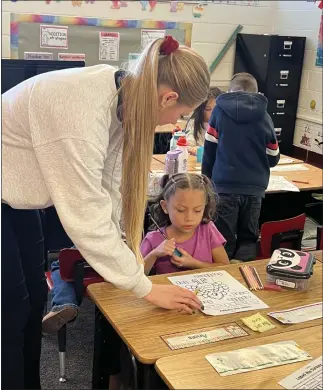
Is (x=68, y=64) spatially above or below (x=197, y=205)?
above

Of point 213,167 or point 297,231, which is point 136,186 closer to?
point 297,231

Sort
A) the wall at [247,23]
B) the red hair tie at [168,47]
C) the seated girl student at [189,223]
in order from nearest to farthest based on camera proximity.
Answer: the red hair tie at [168,47]
the seated girl student at [189,223]
the wall at [247,23]

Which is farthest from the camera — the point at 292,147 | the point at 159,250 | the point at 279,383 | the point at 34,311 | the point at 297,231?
the point at 292,147

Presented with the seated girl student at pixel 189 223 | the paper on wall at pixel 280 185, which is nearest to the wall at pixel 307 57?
the paper on wall at pixel 280 185

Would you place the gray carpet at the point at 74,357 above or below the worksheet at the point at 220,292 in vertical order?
below

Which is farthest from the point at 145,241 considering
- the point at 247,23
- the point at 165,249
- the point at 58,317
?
the point at 247,23

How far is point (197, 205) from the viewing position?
1.68m

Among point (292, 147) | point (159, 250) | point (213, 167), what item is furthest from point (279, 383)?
point (292, 147)

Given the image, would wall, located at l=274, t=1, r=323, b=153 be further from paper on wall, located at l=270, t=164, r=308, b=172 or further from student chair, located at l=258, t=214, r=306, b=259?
student chair, located at l=258, t=214, r=306, b=259

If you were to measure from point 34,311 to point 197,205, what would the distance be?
0.58 metres

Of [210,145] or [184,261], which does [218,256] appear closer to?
[184,261]

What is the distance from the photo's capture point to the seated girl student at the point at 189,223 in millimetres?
1674

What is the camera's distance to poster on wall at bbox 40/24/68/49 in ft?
11.2

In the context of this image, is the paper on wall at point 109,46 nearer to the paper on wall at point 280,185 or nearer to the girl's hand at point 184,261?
the paper on wall at point 280,185
